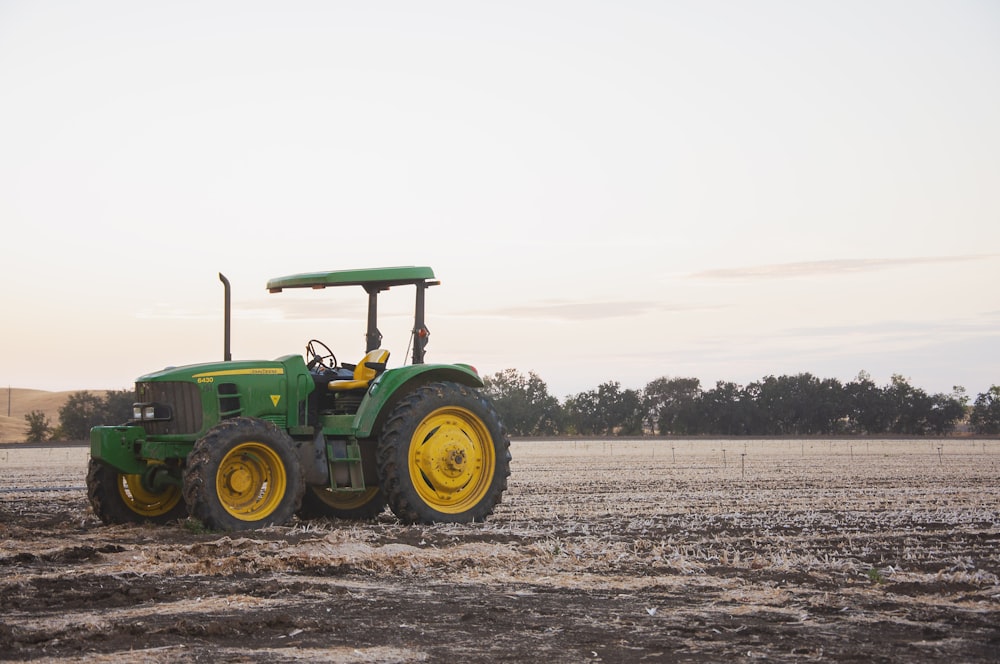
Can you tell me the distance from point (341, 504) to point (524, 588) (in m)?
6.61

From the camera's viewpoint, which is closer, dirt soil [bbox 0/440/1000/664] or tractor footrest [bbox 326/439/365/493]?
dirt soil [bbox 0/440/1000/664]

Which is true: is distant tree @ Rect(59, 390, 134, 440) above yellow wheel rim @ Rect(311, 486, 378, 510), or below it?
above

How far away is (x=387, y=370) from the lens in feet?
46.9

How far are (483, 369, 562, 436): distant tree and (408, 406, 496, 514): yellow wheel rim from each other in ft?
250

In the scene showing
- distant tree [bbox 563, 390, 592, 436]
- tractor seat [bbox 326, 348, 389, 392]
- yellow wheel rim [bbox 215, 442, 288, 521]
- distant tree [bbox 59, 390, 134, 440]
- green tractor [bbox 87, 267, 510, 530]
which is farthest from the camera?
distant tree [bbox 563, 390, 592, 436]

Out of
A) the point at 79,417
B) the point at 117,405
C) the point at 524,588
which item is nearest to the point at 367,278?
the point at 524,588

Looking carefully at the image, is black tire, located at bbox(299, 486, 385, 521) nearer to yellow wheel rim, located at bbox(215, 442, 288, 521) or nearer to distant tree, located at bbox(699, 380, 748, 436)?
yellow wheel rim, located at bbox(215, 442, 288, 521)

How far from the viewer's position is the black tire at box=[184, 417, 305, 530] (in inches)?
490

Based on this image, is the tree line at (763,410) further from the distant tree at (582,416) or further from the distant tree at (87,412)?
the distant tree at (87,412)

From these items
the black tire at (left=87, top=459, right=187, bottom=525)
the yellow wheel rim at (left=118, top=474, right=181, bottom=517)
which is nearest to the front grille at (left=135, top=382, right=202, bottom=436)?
the black tire at (left=87, top=459, right=187, bottom=525)

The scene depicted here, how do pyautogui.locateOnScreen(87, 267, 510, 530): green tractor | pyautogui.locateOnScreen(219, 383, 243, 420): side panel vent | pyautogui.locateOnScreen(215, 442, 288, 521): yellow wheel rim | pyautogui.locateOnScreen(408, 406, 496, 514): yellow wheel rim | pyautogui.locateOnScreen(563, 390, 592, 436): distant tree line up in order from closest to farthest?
1. pyautogui.locateOnScreen(215, 442, 288, 521): yellow wheel rim
2. pyautogui.locateOnScreen(87, 267, 510, 530): green tractor
3. pyautogui.locateOnScreen(219, 383, 243, 420): side panel vent
4. pyautogui.locateOnScreen(408, 406, 496, 514): yellow wheel rim
5. pyautogui.locateOnScreen(563, 390, 592, 436): distant tree

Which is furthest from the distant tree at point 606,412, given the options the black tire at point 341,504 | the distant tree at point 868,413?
the black tire at point 341,504

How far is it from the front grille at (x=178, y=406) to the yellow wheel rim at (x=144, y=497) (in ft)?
3.23

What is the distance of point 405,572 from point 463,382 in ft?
17.3
